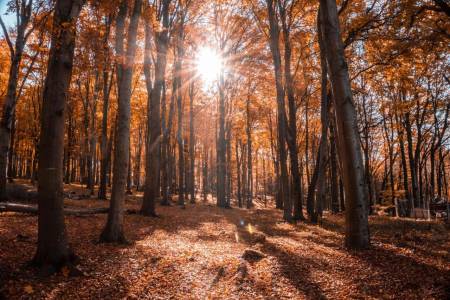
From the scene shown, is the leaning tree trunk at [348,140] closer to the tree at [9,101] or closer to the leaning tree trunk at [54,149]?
the leaning tree trunk at [54,149]

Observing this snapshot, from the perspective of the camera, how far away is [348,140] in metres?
7.05

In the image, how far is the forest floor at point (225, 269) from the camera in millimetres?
4797

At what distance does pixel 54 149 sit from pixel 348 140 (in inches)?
257

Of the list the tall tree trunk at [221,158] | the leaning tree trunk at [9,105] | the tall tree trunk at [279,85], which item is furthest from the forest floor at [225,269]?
the tall tree trunk at [221,158]

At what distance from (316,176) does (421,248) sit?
24.7 feet

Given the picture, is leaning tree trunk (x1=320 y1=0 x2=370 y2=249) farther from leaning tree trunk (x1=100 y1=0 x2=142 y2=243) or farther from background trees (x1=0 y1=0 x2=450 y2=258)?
leaning tree trunk (x1=100 y1=0 x2=142 y2=243)

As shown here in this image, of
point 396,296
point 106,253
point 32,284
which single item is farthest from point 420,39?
point 32,284

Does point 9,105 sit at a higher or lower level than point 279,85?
lower

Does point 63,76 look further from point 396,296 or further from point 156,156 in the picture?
point 156,156

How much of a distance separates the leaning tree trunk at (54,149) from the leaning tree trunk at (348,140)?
19.8 feet

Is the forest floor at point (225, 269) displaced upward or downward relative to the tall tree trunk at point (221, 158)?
downward

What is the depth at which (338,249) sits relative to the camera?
745 centimetres

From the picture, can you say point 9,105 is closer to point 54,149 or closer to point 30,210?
point 30,210

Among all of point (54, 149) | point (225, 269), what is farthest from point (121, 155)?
point (225, 269)
